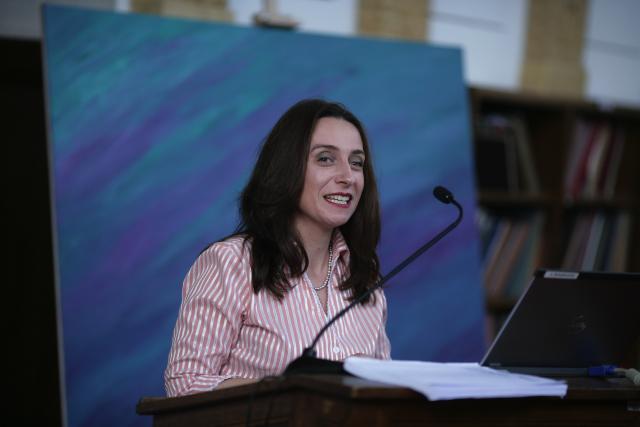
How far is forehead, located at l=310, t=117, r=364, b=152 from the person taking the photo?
2449mm

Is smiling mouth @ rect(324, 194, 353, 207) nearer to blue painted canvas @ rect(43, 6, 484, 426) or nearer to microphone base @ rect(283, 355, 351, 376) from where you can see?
microphone base @ rect(283, 355, 351, 376)

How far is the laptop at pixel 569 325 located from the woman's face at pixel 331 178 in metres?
0.71

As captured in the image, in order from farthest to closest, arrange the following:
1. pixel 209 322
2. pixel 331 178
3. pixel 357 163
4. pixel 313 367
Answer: pixel 357 163, pixel 331 178, pixel 209 322, pixel 313 367

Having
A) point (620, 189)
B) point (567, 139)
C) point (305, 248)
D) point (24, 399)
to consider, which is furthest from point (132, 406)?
point (620, 189)

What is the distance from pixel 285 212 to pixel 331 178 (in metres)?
0.16

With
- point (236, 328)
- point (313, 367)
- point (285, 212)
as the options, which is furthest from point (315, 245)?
point (313, 367)

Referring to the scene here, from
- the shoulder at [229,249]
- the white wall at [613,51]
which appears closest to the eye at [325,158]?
the shoulder at [229,249]

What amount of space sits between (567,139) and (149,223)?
237 cm

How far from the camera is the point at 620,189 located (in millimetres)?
5000

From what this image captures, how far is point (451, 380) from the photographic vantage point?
1557 mm

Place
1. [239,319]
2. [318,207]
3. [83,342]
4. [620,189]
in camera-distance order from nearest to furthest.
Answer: [239,319] → [318,207] → [83,342] → [620,189]

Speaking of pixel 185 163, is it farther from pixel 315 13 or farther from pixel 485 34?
pixel 485 34

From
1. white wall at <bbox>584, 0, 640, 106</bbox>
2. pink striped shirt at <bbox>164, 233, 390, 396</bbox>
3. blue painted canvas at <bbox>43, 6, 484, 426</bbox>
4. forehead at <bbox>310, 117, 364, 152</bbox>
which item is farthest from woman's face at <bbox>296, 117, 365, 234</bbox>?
white wall at <bbox>584, 0, 640, 106</bbox>

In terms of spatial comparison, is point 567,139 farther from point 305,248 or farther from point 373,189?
point 305,248
